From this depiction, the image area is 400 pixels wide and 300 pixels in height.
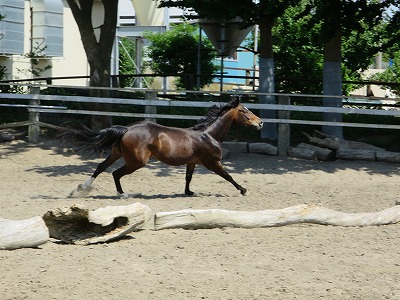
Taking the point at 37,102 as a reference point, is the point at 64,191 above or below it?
below

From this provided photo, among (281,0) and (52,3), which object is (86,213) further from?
(52,3)

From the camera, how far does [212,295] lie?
21.2 feet

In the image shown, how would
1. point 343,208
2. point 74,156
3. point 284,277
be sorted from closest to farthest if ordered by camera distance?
point 284,277 → point 343,208 → point 74,156

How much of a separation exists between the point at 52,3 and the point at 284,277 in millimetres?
19022

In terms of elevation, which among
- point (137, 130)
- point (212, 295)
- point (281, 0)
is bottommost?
point (212, 295)

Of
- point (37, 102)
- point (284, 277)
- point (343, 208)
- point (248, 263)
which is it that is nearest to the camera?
point (284, 277)

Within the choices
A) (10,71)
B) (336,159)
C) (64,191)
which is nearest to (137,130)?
(64,191)

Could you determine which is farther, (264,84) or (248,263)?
(264,84)

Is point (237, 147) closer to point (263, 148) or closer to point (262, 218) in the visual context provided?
point (263, 148)

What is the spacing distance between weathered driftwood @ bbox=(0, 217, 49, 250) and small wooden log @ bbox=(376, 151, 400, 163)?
364 inches

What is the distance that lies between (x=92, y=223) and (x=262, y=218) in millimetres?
1941

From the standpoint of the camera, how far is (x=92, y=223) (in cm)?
809

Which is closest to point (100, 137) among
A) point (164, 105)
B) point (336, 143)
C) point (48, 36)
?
point (164, 105)

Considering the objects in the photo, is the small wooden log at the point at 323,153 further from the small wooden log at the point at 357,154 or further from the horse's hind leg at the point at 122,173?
the horse's hind leg at the point at 122,173
